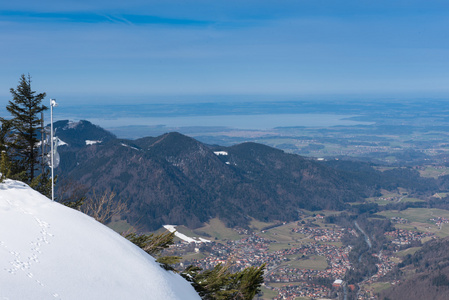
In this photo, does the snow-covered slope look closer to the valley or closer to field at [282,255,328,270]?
the valley

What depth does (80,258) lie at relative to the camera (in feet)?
42.1

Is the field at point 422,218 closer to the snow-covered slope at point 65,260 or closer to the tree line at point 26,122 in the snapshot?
the tree line at point 26,122

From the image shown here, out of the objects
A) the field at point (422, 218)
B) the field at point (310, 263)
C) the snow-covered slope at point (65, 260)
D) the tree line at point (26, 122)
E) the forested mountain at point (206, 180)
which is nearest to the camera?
the snow-covered slope at point (65, 260)

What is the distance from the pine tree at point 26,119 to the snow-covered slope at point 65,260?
1246 cm

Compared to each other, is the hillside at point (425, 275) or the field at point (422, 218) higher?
the hillside at point (425, 275)

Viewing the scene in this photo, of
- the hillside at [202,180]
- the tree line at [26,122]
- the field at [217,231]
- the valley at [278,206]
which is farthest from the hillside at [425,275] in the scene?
the tree line at [26,122]

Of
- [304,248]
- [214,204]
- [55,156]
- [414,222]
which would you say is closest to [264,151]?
[214,204]

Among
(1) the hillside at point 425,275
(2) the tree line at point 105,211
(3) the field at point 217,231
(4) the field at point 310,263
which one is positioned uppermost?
(2) the tree line at point 105,211

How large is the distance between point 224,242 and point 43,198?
80631 millimetres

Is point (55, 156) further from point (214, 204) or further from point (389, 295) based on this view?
point (214, 204)

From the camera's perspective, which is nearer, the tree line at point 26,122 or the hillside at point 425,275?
the tree line at point 26,122

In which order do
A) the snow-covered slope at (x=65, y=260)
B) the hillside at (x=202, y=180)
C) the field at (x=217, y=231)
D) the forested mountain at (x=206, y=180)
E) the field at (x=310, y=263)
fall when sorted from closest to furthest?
the snow-covered slope at (x=65, y=260)
the field at (x=310, y=263)
the field at (x=217, y=231)
the hillside at (x=202, y=180)
the forested mountain at (x=206, y=180)

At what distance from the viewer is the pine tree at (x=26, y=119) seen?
2748cm

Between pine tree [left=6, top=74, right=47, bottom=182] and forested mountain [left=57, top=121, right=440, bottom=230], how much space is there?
7578 cm
